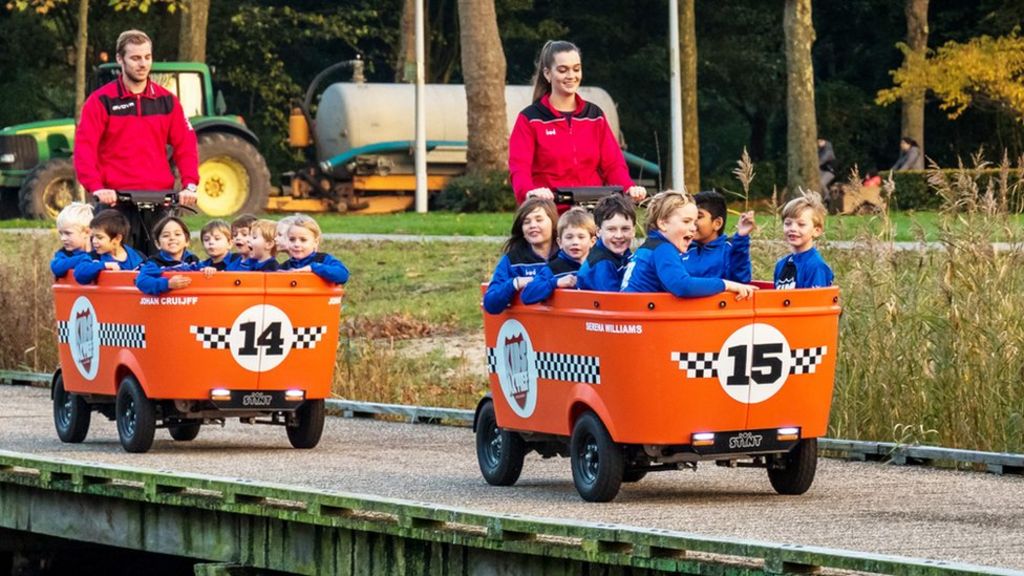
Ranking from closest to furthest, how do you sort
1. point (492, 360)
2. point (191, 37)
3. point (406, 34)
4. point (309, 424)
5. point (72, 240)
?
point (492, 360), point (309, 424), point (72, 240), point (191, 37), point (406, 34)

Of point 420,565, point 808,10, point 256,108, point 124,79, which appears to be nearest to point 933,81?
point 808,10

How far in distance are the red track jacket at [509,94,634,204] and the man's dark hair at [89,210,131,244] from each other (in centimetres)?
276

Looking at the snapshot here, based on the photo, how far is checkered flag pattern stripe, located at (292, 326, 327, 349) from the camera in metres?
12.6

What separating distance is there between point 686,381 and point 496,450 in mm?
1651

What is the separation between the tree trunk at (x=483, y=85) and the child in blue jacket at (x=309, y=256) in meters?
27.2

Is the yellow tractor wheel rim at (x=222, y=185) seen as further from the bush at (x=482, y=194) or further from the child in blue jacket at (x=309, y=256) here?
the child in blue jacket at (x=309, y=256)

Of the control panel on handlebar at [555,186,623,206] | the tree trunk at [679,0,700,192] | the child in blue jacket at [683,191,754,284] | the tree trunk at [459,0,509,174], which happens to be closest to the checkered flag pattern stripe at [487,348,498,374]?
the control panel on handlebar at [555,186,623,206]

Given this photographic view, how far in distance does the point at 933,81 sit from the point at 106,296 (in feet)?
119

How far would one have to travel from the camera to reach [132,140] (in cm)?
1370

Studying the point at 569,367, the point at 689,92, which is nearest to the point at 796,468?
the point at 569,367

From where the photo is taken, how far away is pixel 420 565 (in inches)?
368

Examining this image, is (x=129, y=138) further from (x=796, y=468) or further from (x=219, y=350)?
(x=796, y=468)

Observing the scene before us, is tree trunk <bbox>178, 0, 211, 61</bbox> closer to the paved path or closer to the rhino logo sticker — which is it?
the paved path

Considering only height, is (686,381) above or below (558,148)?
below
